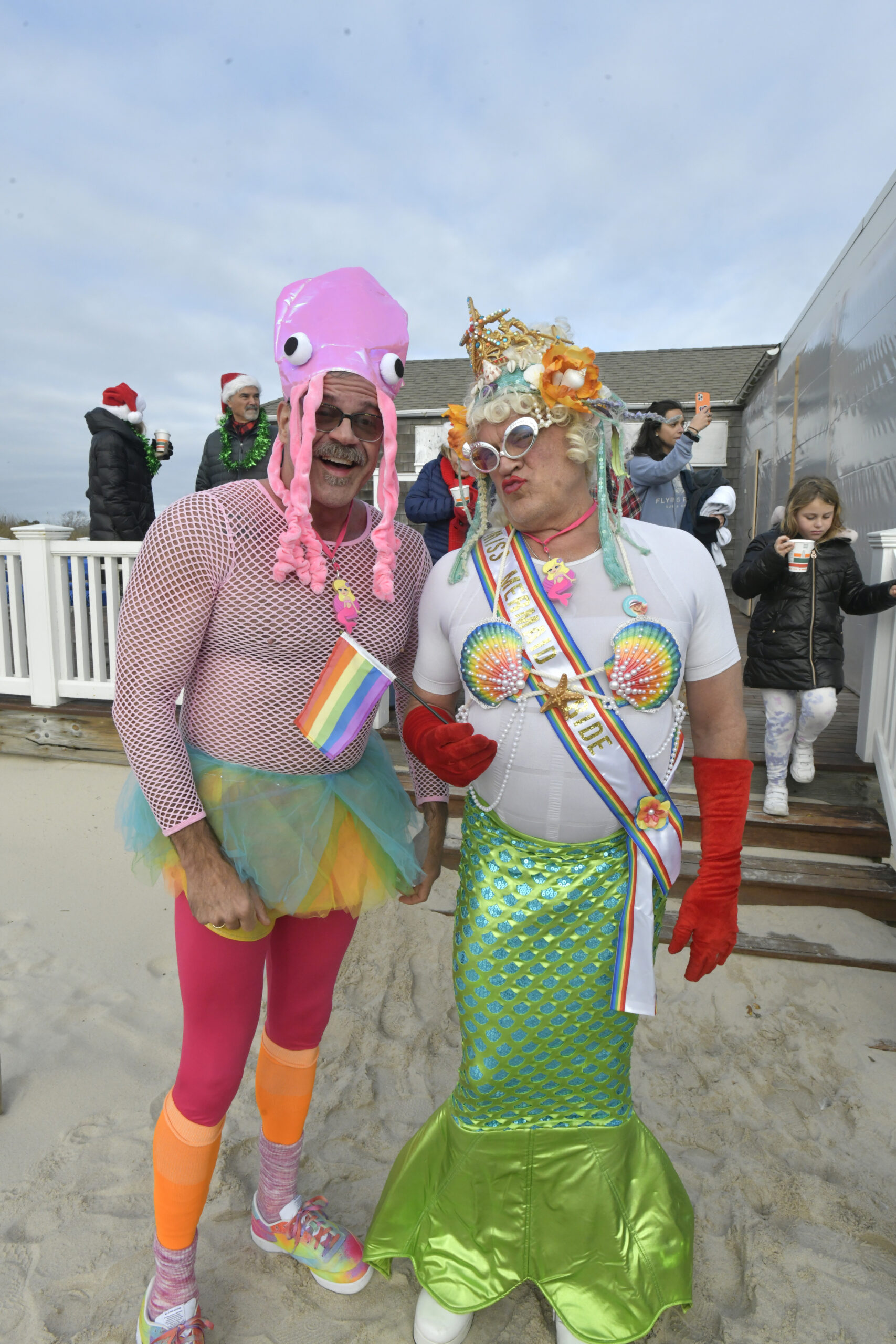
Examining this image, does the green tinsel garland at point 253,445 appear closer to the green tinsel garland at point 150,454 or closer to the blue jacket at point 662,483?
the green tinsel garland at point 150,454

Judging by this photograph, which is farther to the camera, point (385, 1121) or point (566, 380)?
point (385, 1121)

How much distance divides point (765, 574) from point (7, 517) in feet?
44.2

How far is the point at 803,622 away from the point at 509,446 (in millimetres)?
2907

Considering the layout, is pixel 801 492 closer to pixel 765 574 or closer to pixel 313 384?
pixel 765 574

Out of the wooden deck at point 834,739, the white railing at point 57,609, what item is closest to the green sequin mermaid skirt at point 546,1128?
the wooden deck at point 834,739

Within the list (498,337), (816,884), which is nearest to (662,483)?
(816,884)

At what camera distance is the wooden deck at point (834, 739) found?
4.17 m

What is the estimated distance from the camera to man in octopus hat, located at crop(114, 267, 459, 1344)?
1537 mm

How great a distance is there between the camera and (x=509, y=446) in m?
1.60

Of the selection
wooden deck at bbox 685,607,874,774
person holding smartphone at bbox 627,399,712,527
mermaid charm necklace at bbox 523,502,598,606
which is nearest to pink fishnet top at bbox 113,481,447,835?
mermaid charm necklace at bbox 523,502,598,606

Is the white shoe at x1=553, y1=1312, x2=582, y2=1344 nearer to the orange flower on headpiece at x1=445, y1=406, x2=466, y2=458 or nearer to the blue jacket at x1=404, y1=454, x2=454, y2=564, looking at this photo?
the orange flower on headpiece at x1=445, y1=406, x2=466, y2=458

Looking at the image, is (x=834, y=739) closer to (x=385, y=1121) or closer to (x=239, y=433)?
(x=385, y=1121)

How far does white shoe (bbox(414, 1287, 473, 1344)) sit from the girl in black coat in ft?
9.15

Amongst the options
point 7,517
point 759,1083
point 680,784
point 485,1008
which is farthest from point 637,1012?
point 7,517
